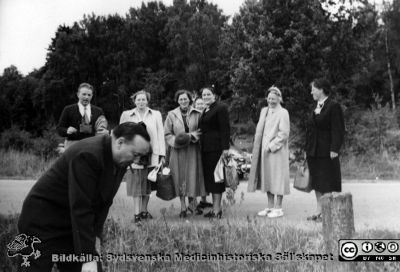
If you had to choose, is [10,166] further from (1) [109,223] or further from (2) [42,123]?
(1) [109,223]

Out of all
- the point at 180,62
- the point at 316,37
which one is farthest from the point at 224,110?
the point at 316,37

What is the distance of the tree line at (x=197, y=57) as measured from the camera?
698 centimetres

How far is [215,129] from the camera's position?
6504 mm

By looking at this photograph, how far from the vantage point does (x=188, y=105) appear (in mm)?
6730

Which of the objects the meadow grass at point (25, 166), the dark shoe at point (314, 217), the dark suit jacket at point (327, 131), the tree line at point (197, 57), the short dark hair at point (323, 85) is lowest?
the dark shoe at point (314, 217)

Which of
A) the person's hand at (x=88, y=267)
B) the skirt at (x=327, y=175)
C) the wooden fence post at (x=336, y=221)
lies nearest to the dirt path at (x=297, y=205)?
the skirt at (x=327, y=175)

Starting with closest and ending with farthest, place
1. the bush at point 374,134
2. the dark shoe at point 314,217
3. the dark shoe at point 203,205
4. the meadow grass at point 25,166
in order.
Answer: the dark shoe at point 314,217, the dark shoe at point 203,205, the meadow grass at point 25,166, the bush at point 374,134

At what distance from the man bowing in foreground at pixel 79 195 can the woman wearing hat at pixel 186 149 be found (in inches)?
142

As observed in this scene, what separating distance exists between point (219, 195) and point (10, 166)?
540 cm

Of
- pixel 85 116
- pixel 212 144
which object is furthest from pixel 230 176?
pixel 85 116

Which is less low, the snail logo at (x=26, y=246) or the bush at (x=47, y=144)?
the bush at (x=47, y=144)

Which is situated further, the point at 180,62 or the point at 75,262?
the point at 180,62

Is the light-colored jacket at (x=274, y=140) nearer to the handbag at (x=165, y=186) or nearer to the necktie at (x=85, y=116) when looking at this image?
the handbag at (x=165, y=186)

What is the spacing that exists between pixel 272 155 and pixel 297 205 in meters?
1.30
